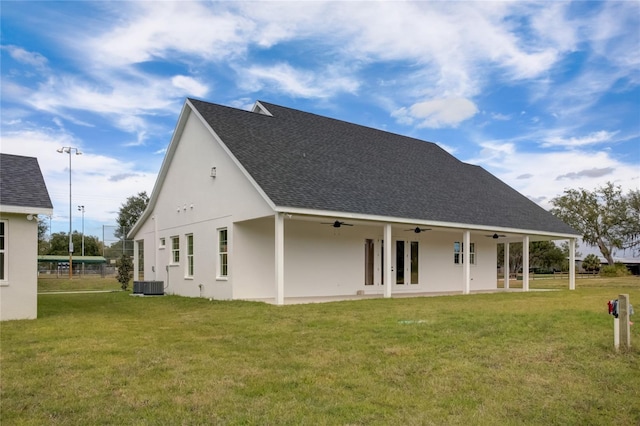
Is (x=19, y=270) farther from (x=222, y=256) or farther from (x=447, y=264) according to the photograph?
(x=447, y=264)

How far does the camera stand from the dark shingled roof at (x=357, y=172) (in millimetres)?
15781

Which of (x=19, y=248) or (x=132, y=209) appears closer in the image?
(x=19, y=248)

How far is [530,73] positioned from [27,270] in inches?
658

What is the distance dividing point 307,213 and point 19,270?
735 cm

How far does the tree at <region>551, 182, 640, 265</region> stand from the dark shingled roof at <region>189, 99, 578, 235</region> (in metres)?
31.0

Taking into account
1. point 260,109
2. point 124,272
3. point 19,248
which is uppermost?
point 260,109

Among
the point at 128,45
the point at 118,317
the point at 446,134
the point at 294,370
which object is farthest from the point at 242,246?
the point at 446,134

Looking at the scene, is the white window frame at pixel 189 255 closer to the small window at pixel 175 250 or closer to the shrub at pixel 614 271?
the small window at pixel 175 250

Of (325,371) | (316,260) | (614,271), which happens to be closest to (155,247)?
(316,260)

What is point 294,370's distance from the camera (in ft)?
21.4

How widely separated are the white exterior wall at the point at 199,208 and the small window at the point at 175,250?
0.76 feet

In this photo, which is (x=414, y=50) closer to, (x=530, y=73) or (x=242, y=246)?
(x=530, y=73)

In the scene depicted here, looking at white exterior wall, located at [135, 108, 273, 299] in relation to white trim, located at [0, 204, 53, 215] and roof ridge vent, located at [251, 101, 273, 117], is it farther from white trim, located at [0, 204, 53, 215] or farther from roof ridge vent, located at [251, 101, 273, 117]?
white trim, located at [0, 204, 53, 215]

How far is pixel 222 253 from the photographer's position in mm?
17469
